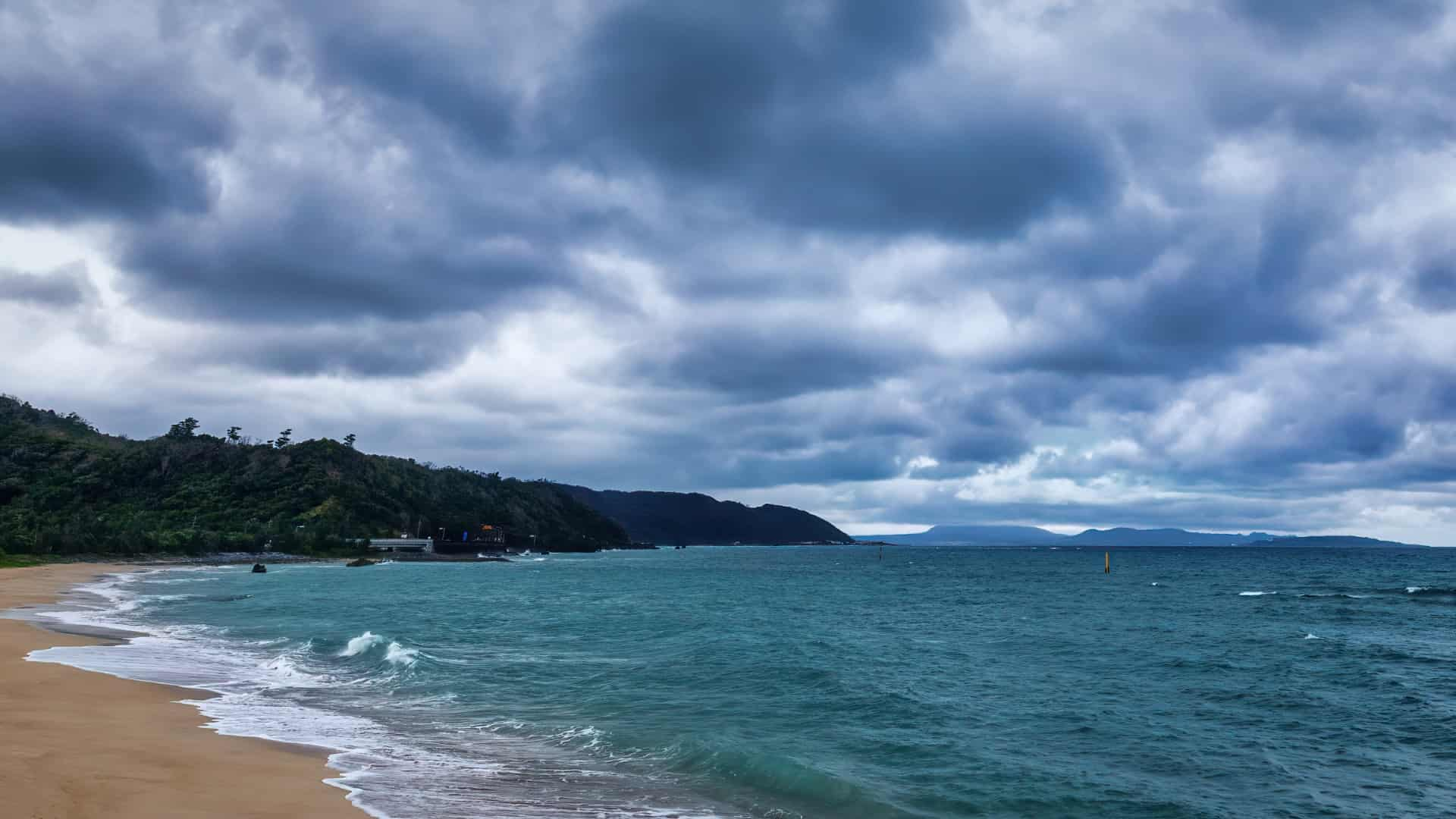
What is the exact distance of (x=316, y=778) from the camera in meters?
15.7

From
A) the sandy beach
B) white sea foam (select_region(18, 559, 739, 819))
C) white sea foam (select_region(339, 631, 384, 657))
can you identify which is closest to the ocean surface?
white sea foam (select_region(18, 559, 739, 819))

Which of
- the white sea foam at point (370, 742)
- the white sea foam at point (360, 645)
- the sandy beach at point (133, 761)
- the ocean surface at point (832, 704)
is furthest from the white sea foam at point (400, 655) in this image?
the sandy beach at point (133, 761)

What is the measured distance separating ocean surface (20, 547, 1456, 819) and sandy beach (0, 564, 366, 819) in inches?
38.4

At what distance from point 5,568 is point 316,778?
96.8 m

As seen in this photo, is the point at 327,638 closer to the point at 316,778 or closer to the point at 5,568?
the point at 316,778

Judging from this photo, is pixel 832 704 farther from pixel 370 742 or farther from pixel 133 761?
pixel 133 761

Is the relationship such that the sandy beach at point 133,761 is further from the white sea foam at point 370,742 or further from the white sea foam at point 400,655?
the white sea foam at point 400,655

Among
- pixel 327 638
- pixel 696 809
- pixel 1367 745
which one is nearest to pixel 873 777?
pixel 696 809

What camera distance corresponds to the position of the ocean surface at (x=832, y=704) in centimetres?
1666

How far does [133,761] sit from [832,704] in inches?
671

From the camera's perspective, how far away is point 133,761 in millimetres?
15711

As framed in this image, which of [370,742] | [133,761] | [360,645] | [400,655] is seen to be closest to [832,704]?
[370,742]

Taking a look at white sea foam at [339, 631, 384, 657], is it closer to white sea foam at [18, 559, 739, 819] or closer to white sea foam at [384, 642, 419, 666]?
white sea foam at [18, 559, 739, 819]

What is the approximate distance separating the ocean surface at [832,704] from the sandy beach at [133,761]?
0.98 meters
